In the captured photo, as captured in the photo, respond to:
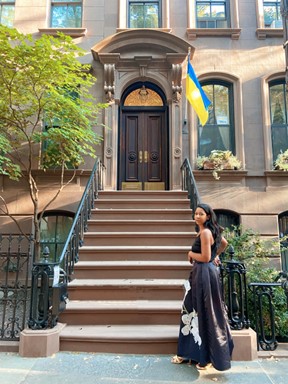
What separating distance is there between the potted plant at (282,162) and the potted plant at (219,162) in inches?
40.5

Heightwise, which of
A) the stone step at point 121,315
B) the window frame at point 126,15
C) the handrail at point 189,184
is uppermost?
the window frame at point 126,15

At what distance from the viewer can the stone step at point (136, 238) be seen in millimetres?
6805

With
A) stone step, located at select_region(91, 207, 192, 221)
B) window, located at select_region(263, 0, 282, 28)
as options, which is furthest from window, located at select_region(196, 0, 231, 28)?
stone step, located at select_region(91, 207, 192, 221)

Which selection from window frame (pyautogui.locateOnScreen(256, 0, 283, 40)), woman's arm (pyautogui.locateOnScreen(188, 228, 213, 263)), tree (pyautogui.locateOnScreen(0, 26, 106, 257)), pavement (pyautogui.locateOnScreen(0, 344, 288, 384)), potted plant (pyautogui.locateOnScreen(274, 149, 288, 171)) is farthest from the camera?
window frame (pyautogui.locateOnScreen(256, 0, 283, 40))

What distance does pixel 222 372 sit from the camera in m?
3.83

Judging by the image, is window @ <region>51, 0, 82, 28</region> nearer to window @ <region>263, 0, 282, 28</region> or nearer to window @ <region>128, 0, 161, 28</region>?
window @ <region>128, 0, 161, 28</region>

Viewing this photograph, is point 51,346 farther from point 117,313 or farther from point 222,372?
point 222,372

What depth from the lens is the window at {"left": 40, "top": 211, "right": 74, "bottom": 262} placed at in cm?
905

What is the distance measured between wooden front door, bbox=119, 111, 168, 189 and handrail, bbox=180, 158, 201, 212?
87 cm

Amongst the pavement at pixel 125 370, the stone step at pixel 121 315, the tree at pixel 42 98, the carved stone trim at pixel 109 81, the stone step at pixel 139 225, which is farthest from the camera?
the carved stone trim at pixel 109 81

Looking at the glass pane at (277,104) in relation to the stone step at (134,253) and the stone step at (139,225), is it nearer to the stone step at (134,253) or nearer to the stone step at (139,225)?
the stone step at (139,225)

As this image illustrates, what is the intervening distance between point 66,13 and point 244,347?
10.5 metres

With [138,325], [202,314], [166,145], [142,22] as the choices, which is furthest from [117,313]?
[142,22]

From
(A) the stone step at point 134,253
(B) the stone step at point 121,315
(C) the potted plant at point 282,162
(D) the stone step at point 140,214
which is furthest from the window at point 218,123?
(B) the stone step at point 121,315
